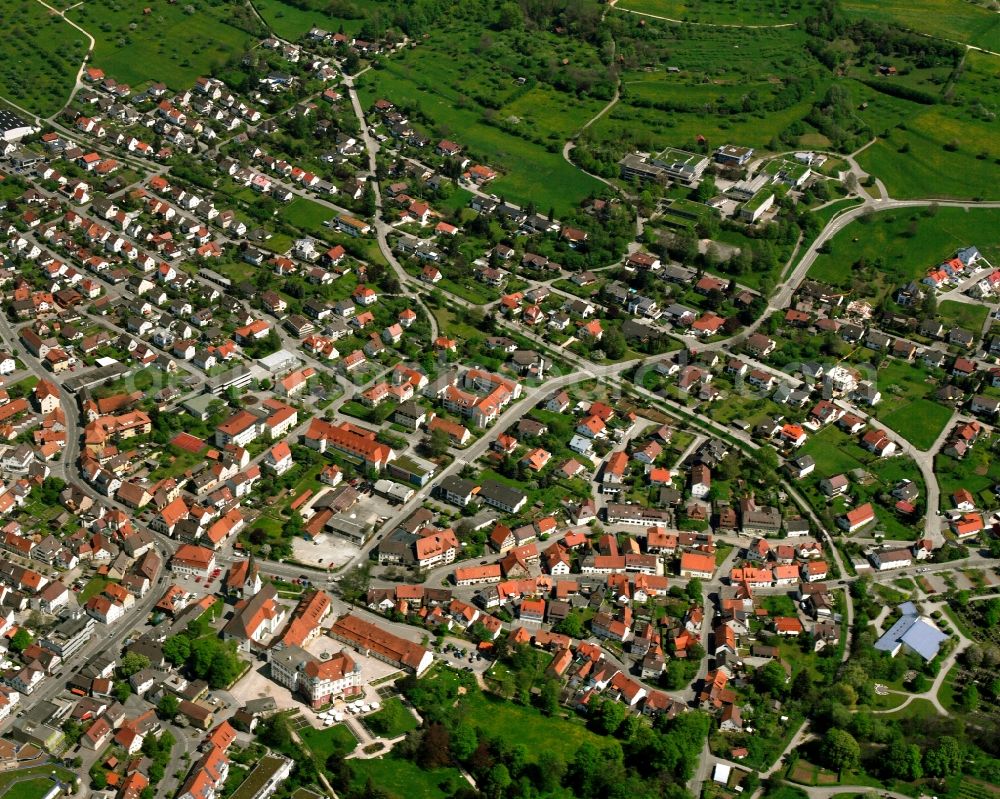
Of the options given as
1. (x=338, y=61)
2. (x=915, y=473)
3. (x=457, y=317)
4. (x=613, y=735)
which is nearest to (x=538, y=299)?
(x=457, y=317)

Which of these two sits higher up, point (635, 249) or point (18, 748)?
point (635, 249)

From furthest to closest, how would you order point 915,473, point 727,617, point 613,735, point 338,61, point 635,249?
point 338,61
point 635,249
point 915,473
point 727,617
point 613,735

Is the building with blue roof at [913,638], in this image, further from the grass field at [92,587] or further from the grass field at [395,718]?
the grass field at [92,587]

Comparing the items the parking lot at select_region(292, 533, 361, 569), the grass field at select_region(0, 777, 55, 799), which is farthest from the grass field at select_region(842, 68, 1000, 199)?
the grass field at select_region(0, 777, 55, 799)

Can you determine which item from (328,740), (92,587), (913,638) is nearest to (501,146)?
(92,587)

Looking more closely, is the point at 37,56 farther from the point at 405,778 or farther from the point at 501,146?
the point at 405,778

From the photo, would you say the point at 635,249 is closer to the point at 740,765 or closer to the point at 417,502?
the point at 417,502

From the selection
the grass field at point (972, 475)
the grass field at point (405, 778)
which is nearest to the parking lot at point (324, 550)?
the grass field at point (405, 778)
